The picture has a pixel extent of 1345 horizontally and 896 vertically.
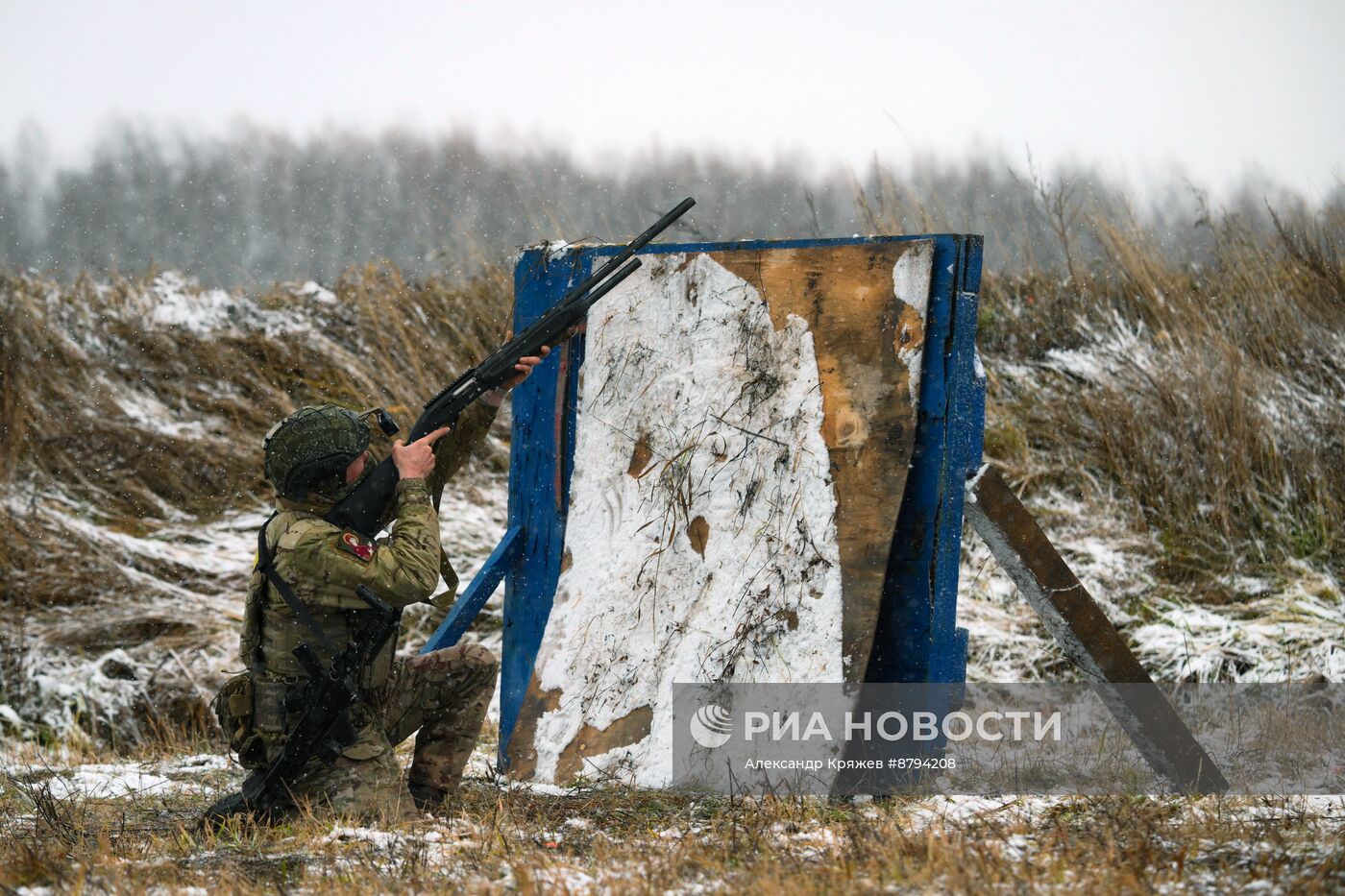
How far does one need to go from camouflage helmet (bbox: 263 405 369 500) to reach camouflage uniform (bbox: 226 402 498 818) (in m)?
0.07

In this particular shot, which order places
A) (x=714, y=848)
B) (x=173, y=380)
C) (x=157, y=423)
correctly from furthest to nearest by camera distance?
(x=173, y=380) < (x=157, y=423) < (x=714, y=848)

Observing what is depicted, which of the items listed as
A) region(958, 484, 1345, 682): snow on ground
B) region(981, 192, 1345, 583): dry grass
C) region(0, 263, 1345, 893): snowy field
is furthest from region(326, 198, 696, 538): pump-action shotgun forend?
region(981, 192, 1345, 583): dry grass

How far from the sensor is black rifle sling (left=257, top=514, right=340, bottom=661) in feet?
10.2

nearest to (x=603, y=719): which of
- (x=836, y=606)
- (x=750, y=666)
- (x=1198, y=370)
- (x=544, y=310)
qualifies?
(x=750, y=666)

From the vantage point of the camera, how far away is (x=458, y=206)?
1096 centimetres

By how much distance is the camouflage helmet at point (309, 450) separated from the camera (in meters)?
3.17

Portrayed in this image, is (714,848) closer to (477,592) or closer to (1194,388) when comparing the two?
(477,592)

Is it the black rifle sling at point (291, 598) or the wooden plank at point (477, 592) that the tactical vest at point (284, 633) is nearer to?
the black rifle sling at point (291, 598)

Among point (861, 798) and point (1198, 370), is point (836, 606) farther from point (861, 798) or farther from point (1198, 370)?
point (1198, 370)

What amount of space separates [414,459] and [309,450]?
30 cm

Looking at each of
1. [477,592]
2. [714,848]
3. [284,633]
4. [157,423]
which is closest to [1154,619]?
[477,592]

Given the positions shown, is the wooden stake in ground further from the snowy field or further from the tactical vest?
the tactical vest

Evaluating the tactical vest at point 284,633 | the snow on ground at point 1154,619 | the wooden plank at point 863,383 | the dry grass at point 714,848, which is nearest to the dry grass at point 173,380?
the tactical vest at point 284,633

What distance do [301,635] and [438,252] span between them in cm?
563
